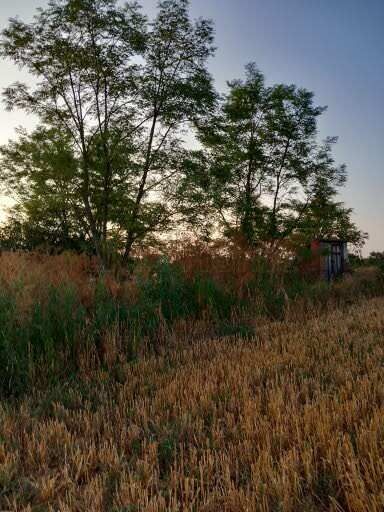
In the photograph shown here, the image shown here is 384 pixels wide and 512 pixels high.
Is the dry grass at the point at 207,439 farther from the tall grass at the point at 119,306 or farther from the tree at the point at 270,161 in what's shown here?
the tree at the point at 270,161

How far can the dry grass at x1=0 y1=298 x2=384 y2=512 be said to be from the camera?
2307 millimetres

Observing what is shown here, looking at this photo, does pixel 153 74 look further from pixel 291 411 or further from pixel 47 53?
pixel 291 411

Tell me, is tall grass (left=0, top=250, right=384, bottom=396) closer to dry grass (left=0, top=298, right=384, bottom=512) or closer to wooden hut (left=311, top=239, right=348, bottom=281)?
dry grass (left=0, top=298, right=384, bottom=512)

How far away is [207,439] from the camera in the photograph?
2859mm

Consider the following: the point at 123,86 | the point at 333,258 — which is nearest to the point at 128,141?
the point at 123,86

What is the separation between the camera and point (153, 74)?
20594mm

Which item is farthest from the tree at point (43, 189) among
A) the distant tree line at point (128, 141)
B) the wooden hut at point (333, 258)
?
the wooden hut at point (333, 258)

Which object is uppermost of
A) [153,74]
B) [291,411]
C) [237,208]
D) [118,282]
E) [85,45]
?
[85,45]

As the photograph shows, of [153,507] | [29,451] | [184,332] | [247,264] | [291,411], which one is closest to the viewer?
[153,507]

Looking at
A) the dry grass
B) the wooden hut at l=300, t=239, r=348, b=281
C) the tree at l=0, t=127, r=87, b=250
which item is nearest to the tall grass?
the dry grass

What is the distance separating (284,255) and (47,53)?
54.0 ft

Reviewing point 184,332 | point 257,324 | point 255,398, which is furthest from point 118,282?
point 255,398

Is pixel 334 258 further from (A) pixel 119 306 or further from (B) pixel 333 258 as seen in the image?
(A) pixel 119 306

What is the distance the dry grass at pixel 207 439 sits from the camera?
231 cm
